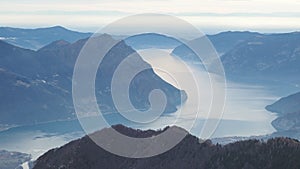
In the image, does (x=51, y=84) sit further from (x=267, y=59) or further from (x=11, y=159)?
(x=267, y=59)

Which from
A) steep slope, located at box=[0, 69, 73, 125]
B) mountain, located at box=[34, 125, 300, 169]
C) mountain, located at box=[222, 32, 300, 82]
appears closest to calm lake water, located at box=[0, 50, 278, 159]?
steep slope, located at box=[0, 69, 73, 125]

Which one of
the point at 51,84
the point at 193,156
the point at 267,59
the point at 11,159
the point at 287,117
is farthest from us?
the point at 267,59

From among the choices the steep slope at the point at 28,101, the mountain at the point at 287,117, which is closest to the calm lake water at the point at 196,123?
the mountain at the point at 287,117

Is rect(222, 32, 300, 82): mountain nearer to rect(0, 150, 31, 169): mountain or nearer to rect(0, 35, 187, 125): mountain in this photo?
rect(0, 35, 187, 125): mountain

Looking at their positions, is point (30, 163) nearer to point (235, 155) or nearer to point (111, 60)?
point (235, 155)

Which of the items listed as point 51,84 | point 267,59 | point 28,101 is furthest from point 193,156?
point 267,59

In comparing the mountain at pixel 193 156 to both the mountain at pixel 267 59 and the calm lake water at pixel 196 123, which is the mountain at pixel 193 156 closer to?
the calm lake water at pixel 196 123

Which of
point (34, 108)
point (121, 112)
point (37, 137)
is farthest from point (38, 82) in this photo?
point (37, 137)
